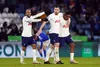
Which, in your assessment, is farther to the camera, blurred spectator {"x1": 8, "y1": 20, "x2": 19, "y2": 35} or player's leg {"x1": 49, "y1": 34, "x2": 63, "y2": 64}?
blurred spectator {"x1": 8, "y1": 20, "x2": 19, "y2": 35}

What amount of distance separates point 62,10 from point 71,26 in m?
1.65

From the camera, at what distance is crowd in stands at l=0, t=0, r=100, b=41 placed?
26.9m

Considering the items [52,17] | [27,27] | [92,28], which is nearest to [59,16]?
[52,17]

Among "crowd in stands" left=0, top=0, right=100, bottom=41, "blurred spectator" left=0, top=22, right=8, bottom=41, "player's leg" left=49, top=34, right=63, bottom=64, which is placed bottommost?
"player's leg" left=49, top=34, right=63, bottom=64

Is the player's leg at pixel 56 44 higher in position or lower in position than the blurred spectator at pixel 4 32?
lower

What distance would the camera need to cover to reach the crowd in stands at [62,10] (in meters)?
26.9

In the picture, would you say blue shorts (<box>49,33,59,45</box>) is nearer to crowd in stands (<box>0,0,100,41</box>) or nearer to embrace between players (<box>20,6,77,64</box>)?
embrace between players (<box>20,6,77,64</box>)

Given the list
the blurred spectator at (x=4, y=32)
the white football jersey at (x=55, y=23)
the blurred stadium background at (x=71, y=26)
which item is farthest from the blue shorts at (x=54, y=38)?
the blurred spectator at (x=4, y=32)

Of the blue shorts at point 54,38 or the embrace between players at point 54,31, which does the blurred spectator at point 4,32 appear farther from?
the blue shorts at point 54,38

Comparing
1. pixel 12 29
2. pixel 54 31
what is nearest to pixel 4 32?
pixel 12 29

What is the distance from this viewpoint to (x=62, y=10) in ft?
96.3

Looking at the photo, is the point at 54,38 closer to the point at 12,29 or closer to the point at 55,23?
the point at 55,23

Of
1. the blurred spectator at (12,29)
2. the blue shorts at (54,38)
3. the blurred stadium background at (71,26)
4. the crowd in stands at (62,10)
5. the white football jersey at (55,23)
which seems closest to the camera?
the blue shorts at (54,38)

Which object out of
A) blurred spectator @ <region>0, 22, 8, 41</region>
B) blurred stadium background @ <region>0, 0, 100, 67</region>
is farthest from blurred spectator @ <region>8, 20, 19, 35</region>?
blurred spectator @ <region>0, 22, 8, 41</region>
